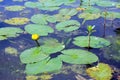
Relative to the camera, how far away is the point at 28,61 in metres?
2.35

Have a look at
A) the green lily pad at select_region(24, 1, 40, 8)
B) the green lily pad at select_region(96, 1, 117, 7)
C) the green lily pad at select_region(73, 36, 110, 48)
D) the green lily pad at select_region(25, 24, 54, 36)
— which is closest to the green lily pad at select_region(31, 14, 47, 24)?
the green lily pad at select_region(25, 24, 54, 36)

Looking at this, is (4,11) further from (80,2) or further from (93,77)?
(93,77)

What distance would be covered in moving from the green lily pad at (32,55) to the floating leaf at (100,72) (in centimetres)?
45

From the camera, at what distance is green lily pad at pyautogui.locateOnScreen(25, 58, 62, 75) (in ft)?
7.35

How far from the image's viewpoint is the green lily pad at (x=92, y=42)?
2572 millimetres

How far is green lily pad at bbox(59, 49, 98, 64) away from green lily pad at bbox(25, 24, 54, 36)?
1.48ft

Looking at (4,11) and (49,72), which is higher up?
(4,11)

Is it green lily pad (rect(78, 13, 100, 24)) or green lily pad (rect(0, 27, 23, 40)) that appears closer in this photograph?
green lily pad (rect(0, 27, 23, 40))

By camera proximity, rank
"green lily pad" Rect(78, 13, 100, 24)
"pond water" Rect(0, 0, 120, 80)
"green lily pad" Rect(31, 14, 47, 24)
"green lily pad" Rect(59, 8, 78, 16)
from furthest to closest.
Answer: "green lily pad" Rect(59, 8, 78, 16) → "green lily pad" Rect(78, 13, 100, 24) → "green lily pad" Rect(31, 14, 47, 24) → "pond water" Rect(0, 0, 120, 80)

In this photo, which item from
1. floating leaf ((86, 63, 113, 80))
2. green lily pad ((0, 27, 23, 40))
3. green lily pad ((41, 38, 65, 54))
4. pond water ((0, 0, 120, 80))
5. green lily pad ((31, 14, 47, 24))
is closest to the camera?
floating leaf ((86, 63, 113, 80))

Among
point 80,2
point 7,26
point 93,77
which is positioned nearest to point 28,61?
point 93,77

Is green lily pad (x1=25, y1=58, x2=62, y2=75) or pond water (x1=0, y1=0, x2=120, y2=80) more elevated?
pond water (x1=0, y1=0, x2=120, y2=80)

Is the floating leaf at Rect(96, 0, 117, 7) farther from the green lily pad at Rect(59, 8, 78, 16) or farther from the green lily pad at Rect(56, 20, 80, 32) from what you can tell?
the green lily pad at Rect(56, 20, 80, 32)

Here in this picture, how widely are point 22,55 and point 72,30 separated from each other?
2.22ft
